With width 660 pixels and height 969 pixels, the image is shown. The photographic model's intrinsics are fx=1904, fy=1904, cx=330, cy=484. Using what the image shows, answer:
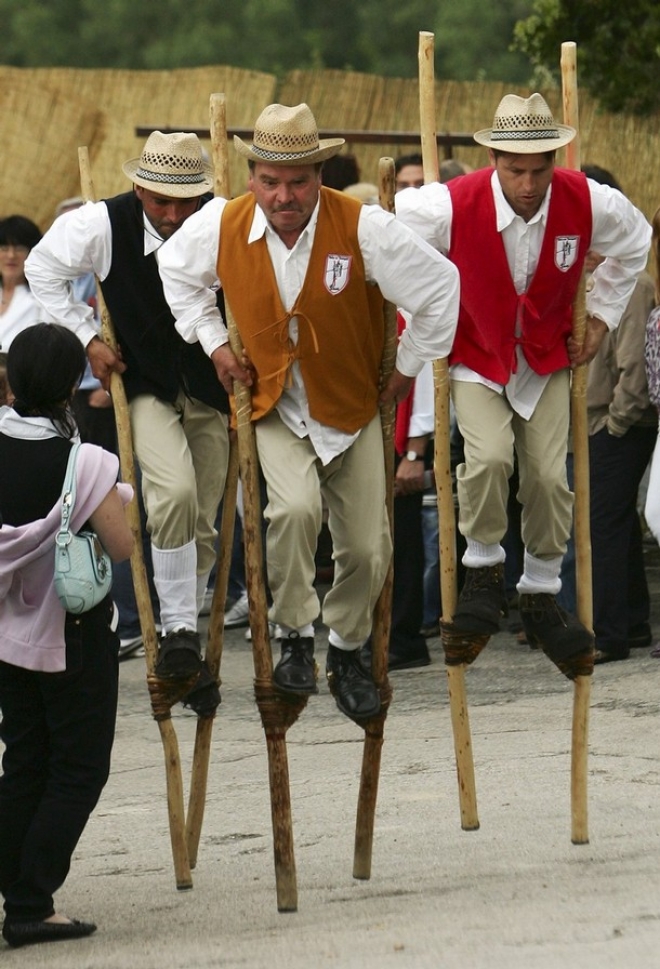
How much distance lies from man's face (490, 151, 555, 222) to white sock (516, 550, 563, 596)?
1.46 m

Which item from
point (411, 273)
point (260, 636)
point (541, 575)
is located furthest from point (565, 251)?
point (260, 636)

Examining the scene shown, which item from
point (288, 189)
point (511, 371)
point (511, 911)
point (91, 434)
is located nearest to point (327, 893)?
point (511, 911)

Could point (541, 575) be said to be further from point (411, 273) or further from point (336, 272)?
point (336, 272)

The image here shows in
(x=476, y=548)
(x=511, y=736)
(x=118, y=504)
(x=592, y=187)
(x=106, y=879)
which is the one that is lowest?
(x=511, y=736)

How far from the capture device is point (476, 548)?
793cm

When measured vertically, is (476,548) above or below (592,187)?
below

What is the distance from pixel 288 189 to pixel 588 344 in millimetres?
1500

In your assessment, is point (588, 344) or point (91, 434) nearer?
point (588, 344)

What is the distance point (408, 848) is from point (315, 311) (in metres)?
2.42

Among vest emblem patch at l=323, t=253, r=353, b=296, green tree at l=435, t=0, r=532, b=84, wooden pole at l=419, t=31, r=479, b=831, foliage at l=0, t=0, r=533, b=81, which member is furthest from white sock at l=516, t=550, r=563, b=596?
foliage at l=0, t=0, r=533, b=81

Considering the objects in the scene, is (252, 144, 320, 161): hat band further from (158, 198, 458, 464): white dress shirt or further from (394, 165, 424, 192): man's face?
(394, 165, 424, 192): man's face

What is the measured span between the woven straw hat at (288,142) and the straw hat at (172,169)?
0.64m

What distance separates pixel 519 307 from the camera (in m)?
7.59

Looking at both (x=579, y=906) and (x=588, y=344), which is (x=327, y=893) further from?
(x=588, y=344)
